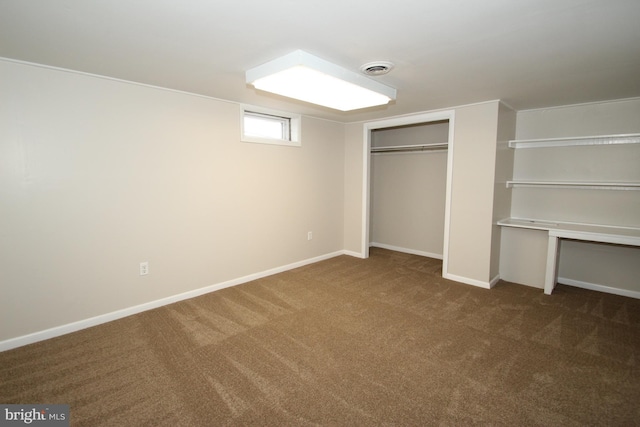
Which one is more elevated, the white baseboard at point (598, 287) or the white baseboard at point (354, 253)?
the white baseboard at point (354, 253)

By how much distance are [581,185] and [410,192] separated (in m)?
2.37

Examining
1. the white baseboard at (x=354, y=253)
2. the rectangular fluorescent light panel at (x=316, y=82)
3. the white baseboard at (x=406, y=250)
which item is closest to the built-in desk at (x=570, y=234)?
the white baseboard at (x=406, y=250)

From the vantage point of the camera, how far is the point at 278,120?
14.4ft

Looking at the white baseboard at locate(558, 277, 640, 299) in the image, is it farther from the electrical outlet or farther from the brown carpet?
the electrical outlet

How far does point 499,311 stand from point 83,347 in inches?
156

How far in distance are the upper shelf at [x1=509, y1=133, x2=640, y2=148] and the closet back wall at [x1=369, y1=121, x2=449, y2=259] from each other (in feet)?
3.74

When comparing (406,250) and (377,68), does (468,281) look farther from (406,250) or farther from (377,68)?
(377,68)

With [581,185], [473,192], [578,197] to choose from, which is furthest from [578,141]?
[473,192]

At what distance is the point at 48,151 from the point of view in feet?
8.36

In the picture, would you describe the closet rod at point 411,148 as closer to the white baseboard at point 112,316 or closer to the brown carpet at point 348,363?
the brown carpet at point 348,363

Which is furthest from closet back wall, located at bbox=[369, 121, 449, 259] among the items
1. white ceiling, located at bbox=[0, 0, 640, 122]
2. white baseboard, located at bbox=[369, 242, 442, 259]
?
white ceiling, located at bbox=[0, 0, 640, 122]

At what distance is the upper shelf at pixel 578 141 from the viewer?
135 inches

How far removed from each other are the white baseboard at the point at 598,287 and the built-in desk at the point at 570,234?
0.48m
